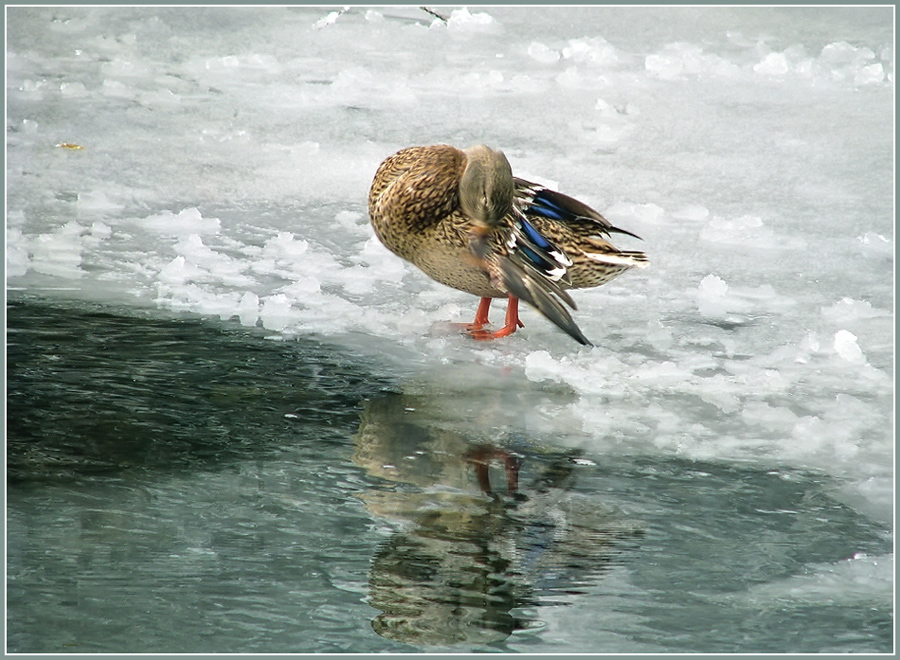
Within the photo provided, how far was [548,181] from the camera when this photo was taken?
19.4 ft

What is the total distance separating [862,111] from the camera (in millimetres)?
6766

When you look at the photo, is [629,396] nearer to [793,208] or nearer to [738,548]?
[738,548]

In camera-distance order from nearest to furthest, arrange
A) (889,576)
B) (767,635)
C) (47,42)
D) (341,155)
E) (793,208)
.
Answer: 1. (767,635)
2. (889,576)
3. (793,208)
4. (341,155)
5. (47,42)

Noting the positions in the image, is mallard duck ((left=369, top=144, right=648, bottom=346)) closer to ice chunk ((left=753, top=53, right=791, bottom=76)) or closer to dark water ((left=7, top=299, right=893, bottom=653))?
dark water ((left=7, top=299, right=893, bottom=653))

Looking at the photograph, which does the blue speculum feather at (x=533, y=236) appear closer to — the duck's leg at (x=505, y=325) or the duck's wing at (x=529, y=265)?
the duck's wing at (x=529, y=265)

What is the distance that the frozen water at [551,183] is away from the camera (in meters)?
4.03

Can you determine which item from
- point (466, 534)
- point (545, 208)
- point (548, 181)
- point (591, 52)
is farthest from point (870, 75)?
point (466, 534)

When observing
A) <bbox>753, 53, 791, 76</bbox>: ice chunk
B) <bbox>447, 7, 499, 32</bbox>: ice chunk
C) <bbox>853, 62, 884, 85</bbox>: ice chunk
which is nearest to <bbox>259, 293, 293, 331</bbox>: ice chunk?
<bbox>447, 7, 499, 32</bbox>: ice chunk

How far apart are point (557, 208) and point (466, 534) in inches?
80.6

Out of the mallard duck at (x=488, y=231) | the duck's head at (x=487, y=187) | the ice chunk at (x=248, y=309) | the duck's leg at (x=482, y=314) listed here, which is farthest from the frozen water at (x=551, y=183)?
the duck's head at (x=487, y=187)

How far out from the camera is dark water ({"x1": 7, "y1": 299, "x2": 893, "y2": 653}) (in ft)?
8.39

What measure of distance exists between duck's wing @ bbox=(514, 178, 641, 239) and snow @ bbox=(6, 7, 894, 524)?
0.42 meters

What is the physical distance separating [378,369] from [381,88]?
136 inches

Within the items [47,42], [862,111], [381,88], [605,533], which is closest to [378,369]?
[605,533]
